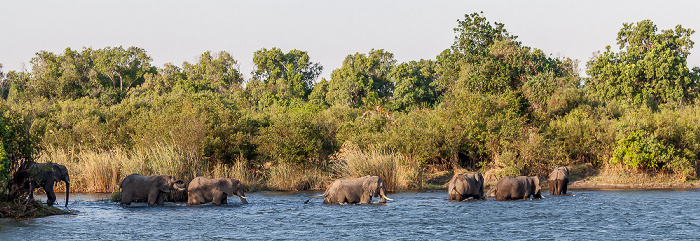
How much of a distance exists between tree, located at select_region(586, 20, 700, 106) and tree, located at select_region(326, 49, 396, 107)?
2132 cm

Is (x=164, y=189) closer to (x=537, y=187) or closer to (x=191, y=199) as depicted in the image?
(x=191, y=199)

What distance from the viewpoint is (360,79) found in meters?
A: 67.4

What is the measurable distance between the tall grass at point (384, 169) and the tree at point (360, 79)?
3027 centimetres

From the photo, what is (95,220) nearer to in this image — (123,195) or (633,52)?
(123,195)

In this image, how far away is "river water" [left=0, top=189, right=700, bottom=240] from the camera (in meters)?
16.7

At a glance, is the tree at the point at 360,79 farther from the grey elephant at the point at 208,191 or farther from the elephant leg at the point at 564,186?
the grey elephant at the point at 208,191

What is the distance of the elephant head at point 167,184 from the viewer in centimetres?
2311

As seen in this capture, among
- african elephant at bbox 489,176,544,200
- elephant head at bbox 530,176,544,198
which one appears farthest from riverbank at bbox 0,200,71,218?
elephant head at bbox 530,176,544,198

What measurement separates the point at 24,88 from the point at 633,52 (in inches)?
2038

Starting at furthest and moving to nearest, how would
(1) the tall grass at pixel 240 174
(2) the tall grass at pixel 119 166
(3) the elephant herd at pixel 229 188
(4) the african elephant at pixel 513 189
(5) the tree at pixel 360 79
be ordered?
(5) the tree at pixel 360 79
(1) the tall grass at pixel 240 174
(2) the tall grass at pixel 119 166
(4) the african elephant at pixel 513 189
(3) the elephant herd at pixel 229 188

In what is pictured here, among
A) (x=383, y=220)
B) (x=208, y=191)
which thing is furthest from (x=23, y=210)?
(x=383, y=220)

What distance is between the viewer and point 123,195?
2291 cm

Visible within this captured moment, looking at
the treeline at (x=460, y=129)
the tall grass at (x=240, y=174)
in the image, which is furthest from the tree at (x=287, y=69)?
the tall grass at (x=240, y=174)

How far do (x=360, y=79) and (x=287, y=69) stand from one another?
13903 millimetres
